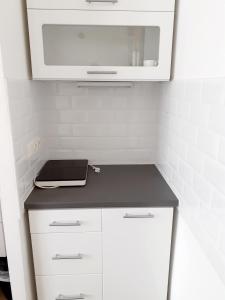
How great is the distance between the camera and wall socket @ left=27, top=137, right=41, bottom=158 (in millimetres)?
1308

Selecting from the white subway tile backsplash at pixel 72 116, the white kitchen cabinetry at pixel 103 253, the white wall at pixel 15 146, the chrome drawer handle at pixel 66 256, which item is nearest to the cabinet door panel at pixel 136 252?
the white kitchen cabinetry at pixel 103 253

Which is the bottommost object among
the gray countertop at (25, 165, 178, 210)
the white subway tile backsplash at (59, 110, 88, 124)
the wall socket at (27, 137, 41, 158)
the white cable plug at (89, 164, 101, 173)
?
the gray countertop at (25, 165, 178, 210)

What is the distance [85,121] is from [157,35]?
27.6 inches

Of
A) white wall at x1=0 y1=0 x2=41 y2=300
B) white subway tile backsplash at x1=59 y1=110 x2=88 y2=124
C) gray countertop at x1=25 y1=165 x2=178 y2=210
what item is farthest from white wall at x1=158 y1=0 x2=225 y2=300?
white wall at x1=0 y1=0 x2=41 y2=300

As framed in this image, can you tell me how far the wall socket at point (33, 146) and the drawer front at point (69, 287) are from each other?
2.27 feet

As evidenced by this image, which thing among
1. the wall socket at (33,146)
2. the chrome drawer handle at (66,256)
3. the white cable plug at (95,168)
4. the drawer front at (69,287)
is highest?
the wall socket at (33,146)

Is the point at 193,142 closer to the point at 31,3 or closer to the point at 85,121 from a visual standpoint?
the point at 85,121

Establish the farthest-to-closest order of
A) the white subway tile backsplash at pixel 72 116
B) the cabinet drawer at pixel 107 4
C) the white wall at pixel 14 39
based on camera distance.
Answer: the white subway tile backsplash at pixel 72 116, the cabinet drawer at pixel 107 4, the white wall at pixel 14 39

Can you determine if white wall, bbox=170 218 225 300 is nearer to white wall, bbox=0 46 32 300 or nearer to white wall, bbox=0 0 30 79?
white wall, bbox=0 46 32 300

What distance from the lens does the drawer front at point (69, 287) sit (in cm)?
133

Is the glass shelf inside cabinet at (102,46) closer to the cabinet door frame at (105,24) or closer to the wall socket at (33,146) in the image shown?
the cabinet door frame at (105,24)

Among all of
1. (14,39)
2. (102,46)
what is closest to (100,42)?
(102,46)

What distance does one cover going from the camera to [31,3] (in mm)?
1183

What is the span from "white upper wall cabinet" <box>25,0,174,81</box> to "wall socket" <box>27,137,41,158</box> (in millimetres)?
368
